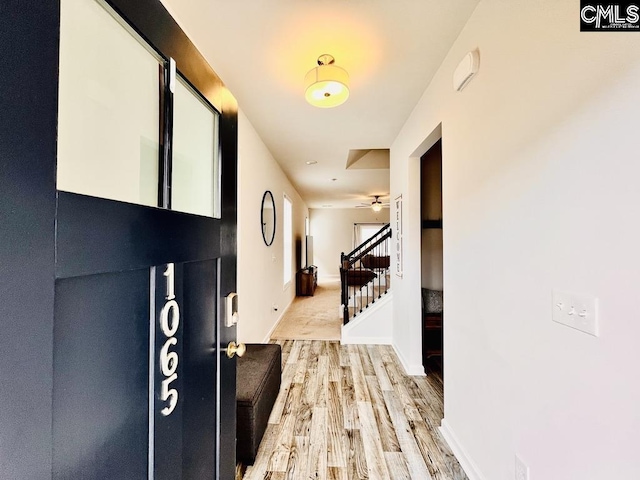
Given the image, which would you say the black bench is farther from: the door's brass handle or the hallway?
the hallway

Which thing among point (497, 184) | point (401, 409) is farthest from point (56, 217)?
point (401, 409)

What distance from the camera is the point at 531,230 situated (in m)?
1.21

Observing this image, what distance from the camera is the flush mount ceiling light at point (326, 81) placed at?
80.6 inches

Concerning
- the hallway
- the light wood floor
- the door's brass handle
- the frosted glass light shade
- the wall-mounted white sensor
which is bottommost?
the light wood floor

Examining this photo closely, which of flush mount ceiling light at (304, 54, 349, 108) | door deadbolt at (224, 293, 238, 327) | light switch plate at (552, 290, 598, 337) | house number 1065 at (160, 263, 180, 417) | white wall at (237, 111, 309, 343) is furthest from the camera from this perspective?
white wall at (237, 111, 309, 343)

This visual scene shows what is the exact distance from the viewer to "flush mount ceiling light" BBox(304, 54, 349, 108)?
2047mm

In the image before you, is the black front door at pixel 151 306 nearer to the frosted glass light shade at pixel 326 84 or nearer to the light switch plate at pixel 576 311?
the frosted glass light shade at pixel 326 84

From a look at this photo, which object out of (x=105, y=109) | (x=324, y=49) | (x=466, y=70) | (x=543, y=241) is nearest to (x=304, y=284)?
(x=324, y=49)

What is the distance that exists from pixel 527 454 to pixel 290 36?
2441mm

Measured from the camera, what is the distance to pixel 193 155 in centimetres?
105

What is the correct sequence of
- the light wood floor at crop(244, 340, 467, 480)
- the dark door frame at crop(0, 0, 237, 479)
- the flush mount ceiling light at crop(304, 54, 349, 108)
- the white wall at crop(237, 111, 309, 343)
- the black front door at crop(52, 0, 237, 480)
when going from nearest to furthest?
the dark door frame at crop(0, 0, 237, 479)
the black front door at crop(52, 0, 237, 480)
the light wood floor at crop(244, 340, 467, 480)
the flush mount ceiling light at crop(304, 54, 349, 108)
the white wall at crop(237, 111, 309, 343)

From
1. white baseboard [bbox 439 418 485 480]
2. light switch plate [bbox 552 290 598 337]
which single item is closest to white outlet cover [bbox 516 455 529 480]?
white baseboard [bbox 439 418 485 480]

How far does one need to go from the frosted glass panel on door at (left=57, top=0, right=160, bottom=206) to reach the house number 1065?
0.25 metres

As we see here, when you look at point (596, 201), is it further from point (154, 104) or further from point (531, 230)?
point (154, 104)
